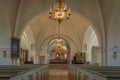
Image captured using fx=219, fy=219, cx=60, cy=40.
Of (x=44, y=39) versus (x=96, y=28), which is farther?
(x=44, y=39)

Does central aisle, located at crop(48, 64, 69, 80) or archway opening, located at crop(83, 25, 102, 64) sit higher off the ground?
archway opening, located at crop(83, 25, 102, 64)

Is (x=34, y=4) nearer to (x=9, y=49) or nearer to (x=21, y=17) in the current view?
(x=21, y=17)

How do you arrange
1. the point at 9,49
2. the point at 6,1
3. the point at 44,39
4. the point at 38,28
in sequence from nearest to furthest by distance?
the point at 6,1, the point at 9,49, the point at 38,28, the point at 44,39

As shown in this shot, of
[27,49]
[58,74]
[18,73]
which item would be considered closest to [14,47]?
[58,74]

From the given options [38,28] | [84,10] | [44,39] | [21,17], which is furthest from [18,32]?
[44,39]

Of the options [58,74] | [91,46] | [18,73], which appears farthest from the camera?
[91,46]

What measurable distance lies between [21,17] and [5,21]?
1.55m

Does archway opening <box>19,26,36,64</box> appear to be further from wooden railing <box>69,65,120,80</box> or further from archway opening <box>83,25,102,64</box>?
wooden railing <box>69,65,120,80</box>

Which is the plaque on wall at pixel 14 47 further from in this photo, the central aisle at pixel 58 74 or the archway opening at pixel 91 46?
the archway opening at pixel 91 46

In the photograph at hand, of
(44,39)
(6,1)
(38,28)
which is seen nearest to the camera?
(6,1)

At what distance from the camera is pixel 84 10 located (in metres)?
14.3

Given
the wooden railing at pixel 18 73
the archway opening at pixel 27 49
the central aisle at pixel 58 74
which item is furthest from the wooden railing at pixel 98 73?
the archway opening at pixel 27 49

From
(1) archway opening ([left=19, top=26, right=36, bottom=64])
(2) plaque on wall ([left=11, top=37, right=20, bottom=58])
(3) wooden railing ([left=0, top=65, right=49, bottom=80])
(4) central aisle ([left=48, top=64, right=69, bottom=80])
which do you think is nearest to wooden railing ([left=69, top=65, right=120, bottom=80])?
(3) wooden railing ([left=0, top=65, right=49, bottom=80])

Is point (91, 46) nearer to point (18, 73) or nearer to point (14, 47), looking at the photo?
point (14, 47)
